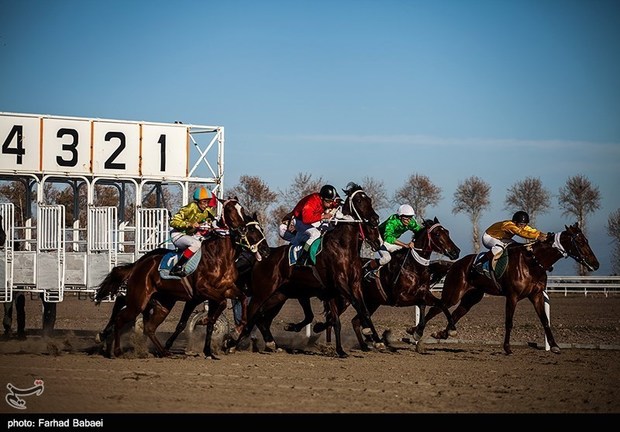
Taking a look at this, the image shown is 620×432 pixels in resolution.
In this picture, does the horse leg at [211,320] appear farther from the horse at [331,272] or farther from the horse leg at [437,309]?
the horse leg at [437,309]

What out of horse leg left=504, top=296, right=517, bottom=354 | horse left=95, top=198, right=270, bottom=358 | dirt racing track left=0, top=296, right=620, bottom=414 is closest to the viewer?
dirt racing track left=0, top=296, right=620, bottom=414

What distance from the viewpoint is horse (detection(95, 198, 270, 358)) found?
14625mm

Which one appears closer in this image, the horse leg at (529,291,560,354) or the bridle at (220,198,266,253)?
the bridle at (220,198,266,253)

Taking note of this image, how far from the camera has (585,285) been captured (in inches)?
1486

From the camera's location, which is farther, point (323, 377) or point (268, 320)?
point (268, 320)

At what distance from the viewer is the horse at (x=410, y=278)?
16.3m

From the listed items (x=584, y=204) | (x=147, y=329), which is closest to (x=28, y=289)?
(x=147, y=329)

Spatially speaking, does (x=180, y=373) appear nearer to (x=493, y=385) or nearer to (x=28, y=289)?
(x=493, y=385)

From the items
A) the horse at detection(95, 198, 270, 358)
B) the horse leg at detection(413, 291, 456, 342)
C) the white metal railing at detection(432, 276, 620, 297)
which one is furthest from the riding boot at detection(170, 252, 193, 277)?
the white metal railing at detection(432, 276, 620, 297)

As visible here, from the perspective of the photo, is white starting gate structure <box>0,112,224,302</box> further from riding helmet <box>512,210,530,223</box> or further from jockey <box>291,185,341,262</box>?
riding helmet <box>512,210,530,223</box>

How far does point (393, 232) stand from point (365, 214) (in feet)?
5.73

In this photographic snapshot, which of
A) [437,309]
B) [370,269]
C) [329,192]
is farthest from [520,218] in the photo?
[329,192]

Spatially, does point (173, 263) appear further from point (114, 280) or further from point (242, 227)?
point (114, 280)

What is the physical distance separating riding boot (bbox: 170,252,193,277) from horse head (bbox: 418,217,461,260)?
4.22m
